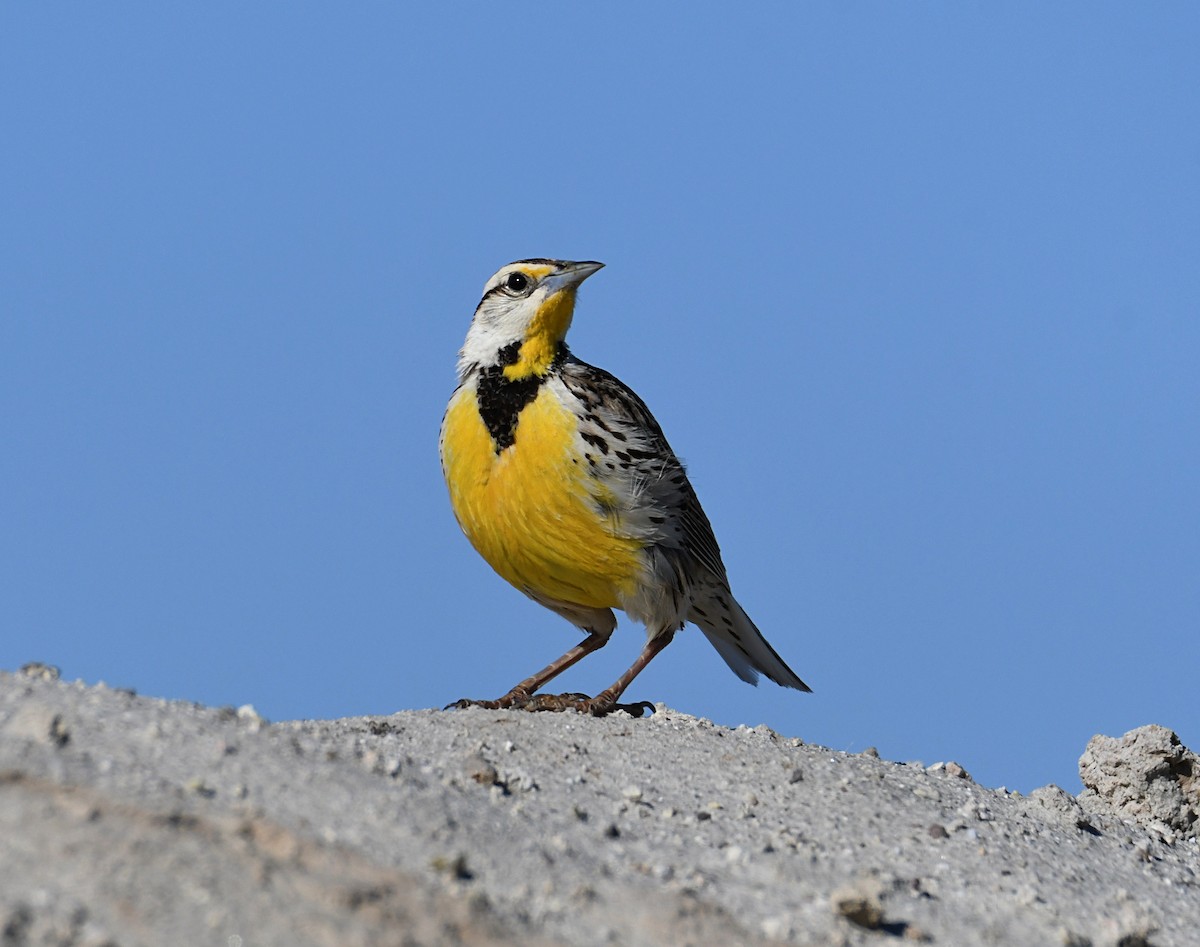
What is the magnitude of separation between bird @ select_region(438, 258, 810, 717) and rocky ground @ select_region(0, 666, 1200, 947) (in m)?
0.81

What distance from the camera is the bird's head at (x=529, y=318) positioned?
8.55 metres

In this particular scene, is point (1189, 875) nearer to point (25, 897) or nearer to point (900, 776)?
point (900, 776)

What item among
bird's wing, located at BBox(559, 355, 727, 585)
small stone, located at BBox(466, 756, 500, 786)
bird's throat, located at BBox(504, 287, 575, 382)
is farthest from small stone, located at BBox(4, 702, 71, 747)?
bird's throat, located at BBox(504, 287, 575, 382)

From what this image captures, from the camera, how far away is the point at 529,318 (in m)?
8.59

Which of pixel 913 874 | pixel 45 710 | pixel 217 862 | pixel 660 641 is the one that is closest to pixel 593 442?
pixel 660 641

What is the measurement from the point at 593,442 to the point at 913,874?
3.08 meters

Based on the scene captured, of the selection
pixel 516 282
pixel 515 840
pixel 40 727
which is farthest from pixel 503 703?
pixel 40 727

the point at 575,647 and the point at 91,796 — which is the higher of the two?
the point at 575,647

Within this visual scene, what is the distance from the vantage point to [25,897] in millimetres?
4188

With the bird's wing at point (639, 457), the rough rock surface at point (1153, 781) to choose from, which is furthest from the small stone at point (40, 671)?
the rough rock surface at point (1153, 781)

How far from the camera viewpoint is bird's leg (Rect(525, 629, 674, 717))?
863 centimetres

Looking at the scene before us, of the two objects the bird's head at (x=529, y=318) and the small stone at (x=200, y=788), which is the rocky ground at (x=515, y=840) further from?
the bird's head at (x=529, y=318)

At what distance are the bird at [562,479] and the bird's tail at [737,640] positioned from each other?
0.29 meters

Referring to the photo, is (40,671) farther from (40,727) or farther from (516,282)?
(516,282)
